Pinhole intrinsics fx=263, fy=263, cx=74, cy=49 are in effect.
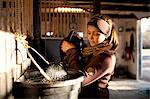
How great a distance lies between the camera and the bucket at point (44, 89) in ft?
5.77

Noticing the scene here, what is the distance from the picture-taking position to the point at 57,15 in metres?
5.90

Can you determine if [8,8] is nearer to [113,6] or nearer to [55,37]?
[55,37]

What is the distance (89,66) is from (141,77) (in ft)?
29.8

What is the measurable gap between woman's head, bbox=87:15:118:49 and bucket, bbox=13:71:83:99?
2.06 feet

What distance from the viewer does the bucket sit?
1760 millimetres

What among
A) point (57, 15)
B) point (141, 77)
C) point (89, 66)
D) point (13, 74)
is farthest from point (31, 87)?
point (141, 77)

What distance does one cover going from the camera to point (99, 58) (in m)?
2.36

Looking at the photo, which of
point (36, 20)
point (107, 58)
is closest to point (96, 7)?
point (36, 20)

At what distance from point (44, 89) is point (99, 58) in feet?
2.48

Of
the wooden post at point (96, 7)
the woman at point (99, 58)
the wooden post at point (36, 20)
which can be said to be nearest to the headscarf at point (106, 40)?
the woman at point (99, 58)

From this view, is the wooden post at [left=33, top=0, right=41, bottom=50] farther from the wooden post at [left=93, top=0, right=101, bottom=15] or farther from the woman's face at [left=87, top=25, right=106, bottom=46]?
the woman's face at [left=87, top=25, right=106, bottom=46]

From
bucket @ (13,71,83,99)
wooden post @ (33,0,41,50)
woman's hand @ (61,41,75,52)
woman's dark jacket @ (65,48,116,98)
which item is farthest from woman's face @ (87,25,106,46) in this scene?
wooden post @ (33,0,41,50)

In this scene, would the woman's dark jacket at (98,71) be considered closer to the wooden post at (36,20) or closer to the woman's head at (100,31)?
the woman's head at (100,31)

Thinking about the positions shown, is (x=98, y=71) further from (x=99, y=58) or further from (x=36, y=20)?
(x=36, y=20)
